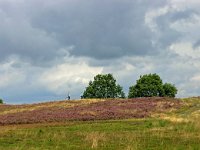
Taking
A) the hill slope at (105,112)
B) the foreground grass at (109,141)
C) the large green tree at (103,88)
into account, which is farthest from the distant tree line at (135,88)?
the foreground grass at (109,141)

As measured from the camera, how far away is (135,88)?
13462 centimetres

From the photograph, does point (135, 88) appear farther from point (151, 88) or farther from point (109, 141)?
point (109, 141)

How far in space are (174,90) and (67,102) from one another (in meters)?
61.0

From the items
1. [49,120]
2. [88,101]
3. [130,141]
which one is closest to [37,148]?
[130,141]

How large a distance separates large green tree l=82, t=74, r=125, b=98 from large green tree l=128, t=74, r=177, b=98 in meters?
7.04

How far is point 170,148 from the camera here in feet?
A: 88.3

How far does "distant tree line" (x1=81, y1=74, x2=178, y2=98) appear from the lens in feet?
434

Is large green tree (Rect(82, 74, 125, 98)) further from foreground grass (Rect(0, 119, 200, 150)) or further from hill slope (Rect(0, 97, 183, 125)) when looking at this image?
foreground grass (Rect(0, 119, 200, 150))

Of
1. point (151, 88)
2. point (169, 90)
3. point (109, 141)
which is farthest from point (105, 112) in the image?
point (169, 90)

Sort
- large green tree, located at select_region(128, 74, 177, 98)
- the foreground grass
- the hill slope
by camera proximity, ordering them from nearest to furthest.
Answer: the foreground grass → the hill slope → large green tree, located at select_region(128, 74, 177, 98)

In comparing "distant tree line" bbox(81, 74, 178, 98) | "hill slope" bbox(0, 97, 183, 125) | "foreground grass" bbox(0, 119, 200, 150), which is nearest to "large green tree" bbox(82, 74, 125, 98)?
"distant tree line" bbox(81, 74, 178, 98)

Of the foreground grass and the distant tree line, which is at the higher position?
the distant tree line

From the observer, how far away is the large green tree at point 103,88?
13975 centimetres

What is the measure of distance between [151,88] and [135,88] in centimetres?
581
